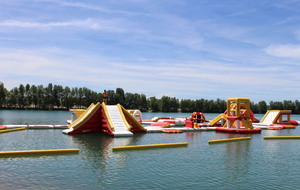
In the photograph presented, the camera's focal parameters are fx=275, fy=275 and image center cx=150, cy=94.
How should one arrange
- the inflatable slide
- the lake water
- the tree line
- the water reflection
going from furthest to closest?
1. the tree line
2. the inflatable slide
3. the water reflection
4. the lake water

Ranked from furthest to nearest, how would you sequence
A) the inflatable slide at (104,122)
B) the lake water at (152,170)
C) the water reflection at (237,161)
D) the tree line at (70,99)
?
the tree line at (70,99) → the inflatable slide at (104,122) → the water reflection at (237,161) → the lake water at (152,170)

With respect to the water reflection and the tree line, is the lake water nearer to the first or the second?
the water reflection

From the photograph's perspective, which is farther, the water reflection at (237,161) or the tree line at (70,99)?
the tree line at (70,99)

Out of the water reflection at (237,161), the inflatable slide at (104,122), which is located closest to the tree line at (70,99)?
the inflatable slide at (104,122)

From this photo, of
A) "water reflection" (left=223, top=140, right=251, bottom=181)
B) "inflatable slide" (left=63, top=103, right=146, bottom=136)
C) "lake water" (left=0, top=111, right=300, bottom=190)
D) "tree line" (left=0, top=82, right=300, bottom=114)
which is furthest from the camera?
"tree line" (left=0, top=82, right=300, bottom=114)

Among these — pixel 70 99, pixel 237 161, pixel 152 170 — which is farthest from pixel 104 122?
pixel 70 99

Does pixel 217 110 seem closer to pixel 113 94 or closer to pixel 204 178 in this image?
pixel 113 94

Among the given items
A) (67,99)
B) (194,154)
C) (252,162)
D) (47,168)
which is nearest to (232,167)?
(252,162)

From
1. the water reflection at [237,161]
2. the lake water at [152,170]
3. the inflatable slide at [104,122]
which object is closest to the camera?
the lake water at [152,170]

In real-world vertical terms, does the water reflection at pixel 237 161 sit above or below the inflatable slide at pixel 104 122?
below

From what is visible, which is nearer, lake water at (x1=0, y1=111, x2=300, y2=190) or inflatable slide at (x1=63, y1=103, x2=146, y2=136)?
lake water at (x1=0, y1=111, x2=300, y2=190)

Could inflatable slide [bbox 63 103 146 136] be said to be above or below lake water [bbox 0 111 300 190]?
above

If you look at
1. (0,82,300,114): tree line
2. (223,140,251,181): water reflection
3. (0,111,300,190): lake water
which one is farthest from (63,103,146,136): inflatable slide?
(0,82,300,114): tree line

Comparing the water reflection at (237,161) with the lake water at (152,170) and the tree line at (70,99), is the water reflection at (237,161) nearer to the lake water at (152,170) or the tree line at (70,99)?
the lake water at (152,170)
